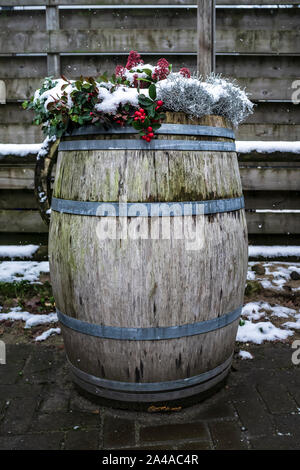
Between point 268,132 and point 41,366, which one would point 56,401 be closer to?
point 41,366

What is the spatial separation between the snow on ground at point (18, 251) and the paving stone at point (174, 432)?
2.56 meters

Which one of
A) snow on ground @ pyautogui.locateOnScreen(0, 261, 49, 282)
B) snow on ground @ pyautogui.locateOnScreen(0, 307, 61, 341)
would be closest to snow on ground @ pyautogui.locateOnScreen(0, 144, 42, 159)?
snow on ground @ pyautogui.locateOnScreen(0, 261, 49, 282)

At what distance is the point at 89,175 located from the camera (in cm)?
177

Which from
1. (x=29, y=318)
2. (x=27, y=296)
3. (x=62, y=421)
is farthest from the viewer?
(x=27, y=296)

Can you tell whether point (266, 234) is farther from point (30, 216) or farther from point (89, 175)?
point (89, 175)

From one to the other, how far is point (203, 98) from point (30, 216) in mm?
2668

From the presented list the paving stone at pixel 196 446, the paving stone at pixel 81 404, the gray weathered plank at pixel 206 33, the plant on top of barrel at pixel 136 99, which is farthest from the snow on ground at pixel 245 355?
the gray weathered plank at pixel 206 33

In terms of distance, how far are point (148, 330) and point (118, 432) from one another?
0.48 metres

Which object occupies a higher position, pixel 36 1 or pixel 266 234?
pixel 36 1

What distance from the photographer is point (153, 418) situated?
1.89 meters

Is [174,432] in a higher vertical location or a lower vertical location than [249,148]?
lower

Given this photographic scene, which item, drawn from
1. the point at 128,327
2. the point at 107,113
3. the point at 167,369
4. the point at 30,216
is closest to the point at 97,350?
the point at 128,327

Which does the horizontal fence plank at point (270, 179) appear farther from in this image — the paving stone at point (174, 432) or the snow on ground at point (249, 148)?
the paving stone at point (174, 432)

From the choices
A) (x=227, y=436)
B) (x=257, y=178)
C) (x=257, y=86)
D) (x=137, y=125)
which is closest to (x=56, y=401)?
(x=227, y=436)
